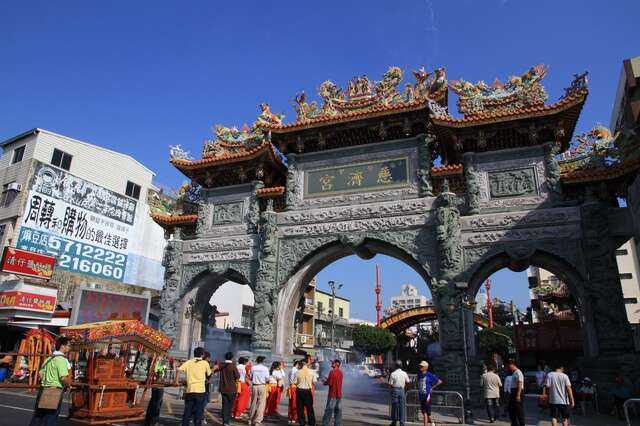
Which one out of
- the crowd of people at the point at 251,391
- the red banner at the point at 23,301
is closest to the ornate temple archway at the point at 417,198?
the crowd of people at the point at 251,391

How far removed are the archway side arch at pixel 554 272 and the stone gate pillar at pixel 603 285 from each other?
0.28 metres

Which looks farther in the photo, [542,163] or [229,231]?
[229,231]

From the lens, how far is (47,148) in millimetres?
27359

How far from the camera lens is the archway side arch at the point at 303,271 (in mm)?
15559

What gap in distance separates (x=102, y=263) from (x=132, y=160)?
805cm

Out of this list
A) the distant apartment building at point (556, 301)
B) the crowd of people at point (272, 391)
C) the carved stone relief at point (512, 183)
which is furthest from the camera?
the distant apartment building at point (556, 301)

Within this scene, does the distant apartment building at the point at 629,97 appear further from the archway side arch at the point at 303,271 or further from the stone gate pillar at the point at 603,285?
the archway side arch at the point at 303,271

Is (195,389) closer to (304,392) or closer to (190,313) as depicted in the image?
(304,392)

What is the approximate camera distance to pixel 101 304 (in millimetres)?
21969

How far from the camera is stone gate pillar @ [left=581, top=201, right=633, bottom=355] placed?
12039 mm

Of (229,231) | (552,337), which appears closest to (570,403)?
(229,231)

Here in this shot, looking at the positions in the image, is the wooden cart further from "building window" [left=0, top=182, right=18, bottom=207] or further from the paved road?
"building window" [left=0, top=182, right=18, bottom=207]

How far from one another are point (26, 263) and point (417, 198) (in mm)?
18399

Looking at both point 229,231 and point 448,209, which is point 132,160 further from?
point 448,209
